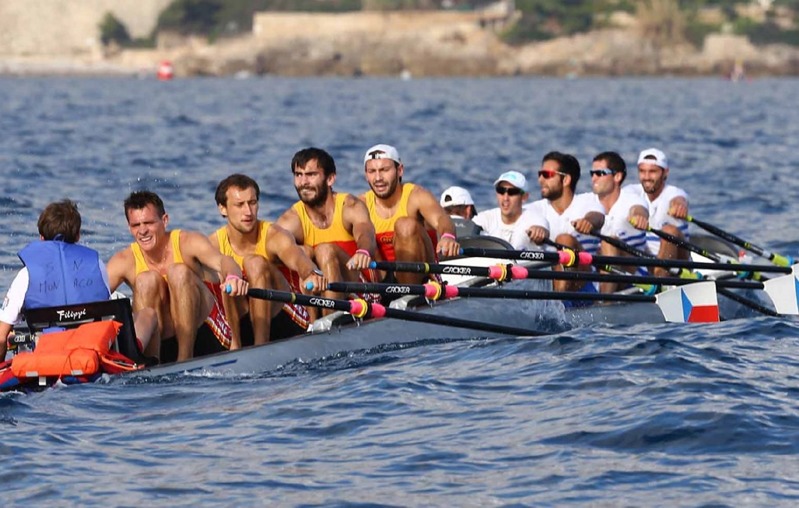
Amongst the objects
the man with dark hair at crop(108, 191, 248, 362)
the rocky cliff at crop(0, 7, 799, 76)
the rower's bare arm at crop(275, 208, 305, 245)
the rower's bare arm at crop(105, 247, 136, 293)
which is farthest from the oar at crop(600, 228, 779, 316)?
the rocky cliff at crop(0, 7, 799, 76)

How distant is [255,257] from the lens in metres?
10.3

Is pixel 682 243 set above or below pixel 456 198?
below

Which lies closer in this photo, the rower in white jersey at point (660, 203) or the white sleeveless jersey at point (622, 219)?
the white sleeveless jersey at point (622, 219)

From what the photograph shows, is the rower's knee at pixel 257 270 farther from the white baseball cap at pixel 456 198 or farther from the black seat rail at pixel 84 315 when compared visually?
the white baseball cap at pixel 456 198

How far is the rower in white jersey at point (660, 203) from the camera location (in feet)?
45.3

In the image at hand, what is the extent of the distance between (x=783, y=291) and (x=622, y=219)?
1.55 metres

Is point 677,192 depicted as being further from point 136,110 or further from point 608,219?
point 136,110

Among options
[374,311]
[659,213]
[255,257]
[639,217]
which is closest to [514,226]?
[639,217]

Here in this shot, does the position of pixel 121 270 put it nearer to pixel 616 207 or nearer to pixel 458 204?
pixel 458 204

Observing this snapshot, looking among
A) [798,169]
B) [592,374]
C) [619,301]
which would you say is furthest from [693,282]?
[798,169]

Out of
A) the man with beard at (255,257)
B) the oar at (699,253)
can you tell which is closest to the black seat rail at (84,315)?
the man with beard at (255,257)

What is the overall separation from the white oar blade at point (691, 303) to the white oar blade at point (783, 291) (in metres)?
0.95

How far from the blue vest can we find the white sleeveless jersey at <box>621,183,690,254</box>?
6.03m

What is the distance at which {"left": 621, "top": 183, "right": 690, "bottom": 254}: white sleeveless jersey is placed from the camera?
548 inches
